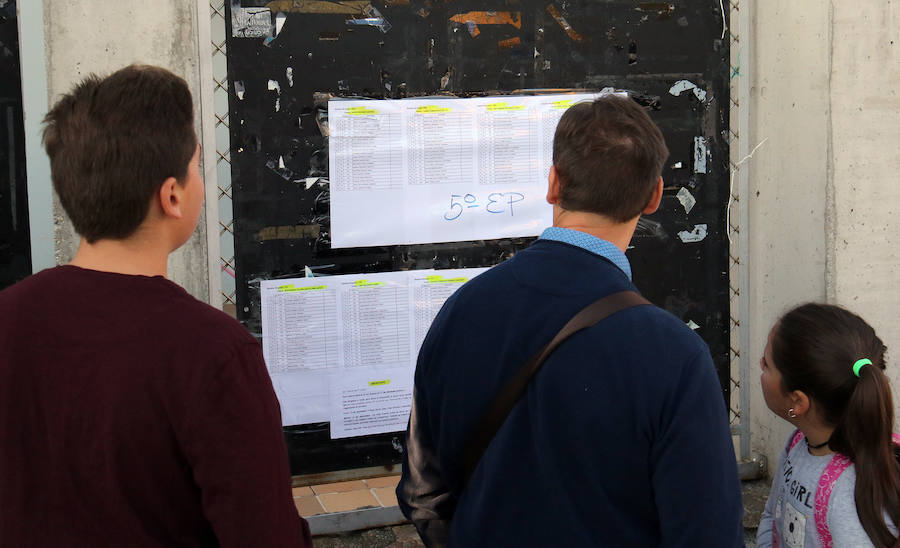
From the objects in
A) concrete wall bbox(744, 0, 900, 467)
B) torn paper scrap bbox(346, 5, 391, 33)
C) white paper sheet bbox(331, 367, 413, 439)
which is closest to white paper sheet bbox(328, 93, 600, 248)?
torn paper scrap bbox(346, 5, 391, 33)

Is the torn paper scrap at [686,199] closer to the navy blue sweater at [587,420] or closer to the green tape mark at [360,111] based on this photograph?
the green tape mark at [360,111]

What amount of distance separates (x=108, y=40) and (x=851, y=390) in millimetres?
2677

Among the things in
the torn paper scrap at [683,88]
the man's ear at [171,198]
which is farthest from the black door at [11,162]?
the torn paper scrap at [683,88]

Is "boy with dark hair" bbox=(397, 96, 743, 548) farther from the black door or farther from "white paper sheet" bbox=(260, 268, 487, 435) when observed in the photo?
the black door

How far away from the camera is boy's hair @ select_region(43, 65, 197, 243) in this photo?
1.36 m

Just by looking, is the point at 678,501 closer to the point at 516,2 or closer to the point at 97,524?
the point at 97,524

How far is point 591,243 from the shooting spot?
170cm

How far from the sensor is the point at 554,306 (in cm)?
165

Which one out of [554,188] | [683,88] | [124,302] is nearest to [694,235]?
[683,88]

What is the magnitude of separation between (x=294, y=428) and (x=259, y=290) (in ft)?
1.99

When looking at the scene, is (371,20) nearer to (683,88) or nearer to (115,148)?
(683,88)

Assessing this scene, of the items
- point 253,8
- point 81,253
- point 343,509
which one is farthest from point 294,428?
point 81,253

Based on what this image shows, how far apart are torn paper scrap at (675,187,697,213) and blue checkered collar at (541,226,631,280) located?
8.29ft

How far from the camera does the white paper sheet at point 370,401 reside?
3660 millimetres
